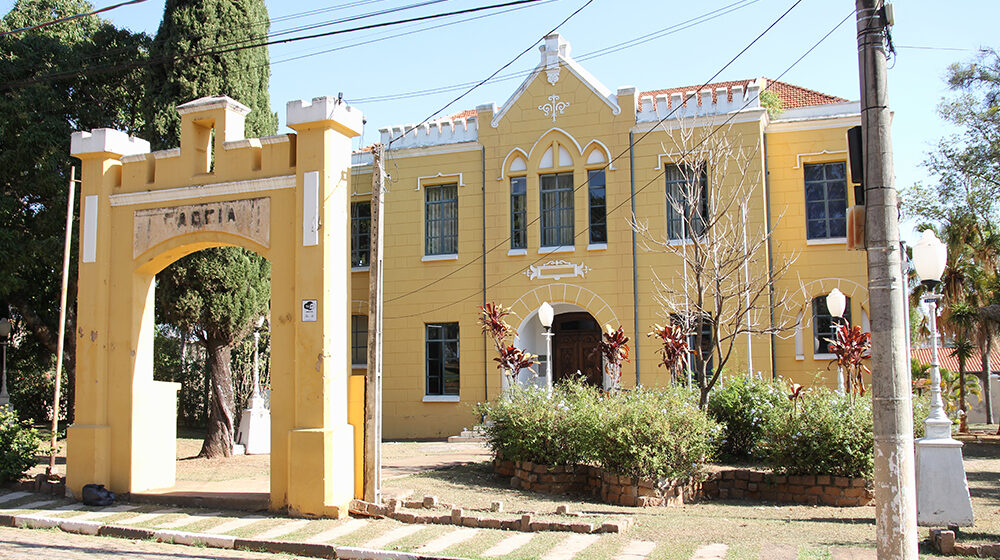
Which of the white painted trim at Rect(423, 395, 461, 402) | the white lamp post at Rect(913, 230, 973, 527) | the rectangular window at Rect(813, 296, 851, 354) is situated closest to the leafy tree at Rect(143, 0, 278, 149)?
the white painted trim at Rect(423, 395, 461, 402)

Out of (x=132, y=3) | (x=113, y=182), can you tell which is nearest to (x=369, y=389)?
(x=113, y=182)

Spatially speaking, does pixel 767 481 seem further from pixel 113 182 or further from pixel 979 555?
pixel 113 182

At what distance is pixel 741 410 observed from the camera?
45.9 feet

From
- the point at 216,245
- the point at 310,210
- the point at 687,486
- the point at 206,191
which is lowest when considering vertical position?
the point at 687,486

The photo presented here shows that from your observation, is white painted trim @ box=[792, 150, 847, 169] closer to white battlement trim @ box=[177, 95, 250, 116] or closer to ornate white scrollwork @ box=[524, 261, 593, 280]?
ornate white scrollwork @ box=[524, 261, 593, 280]

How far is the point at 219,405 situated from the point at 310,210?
751 centimetres

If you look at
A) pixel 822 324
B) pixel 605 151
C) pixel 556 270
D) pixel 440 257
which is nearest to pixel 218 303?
pixel 440 257

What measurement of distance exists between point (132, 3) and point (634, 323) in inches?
521

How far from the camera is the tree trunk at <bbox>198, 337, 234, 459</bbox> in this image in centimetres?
1630

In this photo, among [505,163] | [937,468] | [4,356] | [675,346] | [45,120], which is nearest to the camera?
[937,468]

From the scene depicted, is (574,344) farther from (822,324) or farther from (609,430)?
(609,430)

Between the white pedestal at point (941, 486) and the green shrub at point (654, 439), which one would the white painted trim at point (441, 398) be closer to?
the green shrub at point (654, 439)

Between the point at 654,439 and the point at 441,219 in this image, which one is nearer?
the point at 654,439

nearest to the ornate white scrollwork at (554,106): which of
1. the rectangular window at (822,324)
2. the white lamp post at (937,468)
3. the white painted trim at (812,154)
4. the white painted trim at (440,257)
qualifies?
the white painted trim at (440,257)
